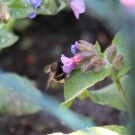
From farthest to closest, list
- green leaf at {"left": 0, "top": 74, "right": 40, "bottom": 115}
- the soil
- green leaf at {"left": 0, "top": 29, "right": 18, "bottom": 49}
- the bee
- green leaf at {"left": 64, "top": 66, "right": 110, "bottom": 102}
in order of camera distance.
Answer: the soil, green leaf at {"left": 0, "top": 74, "right": 40, "bottom": 115}, green leaf at {"left": 0, "top": 29, "right": 18, "bottom": 49}, the bee, green leaf at {"left": 64, "top": 66, "right": 110, "bottom": 102}

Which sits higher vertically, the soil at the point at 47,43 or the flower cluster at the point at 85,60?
the flower cluster at the point at 85,60

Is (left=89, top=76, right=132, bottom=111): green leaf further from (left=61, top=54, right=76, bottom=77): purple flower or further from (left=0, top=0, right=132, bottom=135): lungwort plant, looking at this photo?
(left=61, top=54, right=76, bottom=77): purple flower

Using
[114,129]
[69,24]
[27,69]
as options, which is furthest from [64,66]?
[69,24]

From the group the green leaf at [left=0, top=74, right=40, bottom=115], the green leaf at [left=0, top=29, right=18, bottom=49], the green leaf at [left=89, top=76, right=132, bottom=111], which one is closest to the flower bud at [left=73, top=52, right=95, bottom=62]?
the green leaf at [left=89, top=76, right=132, bottom=111]

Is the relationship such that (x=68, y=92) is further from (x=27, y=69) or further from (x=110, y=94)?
(x=27, y=69)

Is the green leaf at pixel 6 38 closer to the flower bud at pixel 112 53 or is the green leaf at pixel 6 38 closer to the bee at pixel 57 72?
the bee at pixel 57 72

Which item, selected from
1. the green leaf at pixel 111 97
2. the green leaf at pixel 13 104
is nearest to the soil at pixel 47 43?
the green leaf at pixel 13 104

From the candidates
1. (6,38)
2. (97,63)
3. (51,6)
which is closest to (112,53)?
(97,63)
